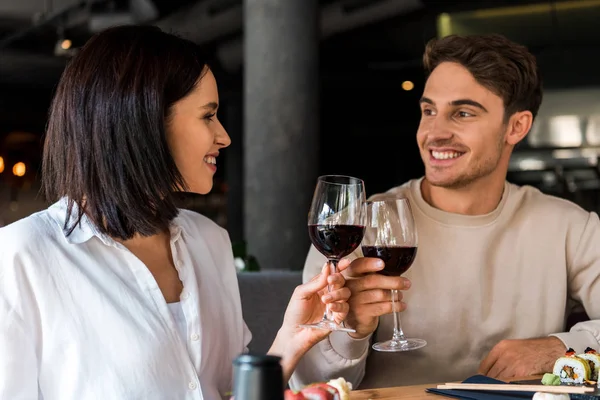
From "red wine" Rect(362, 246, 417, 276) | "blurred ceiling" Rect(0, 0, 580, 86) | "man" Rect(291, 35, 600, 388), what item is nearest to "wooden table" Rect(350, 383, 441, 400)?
"red wine" Rect(362, 246, 417, 276)

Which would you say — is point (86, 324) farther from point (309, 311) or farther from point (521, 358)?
point (521, 358)

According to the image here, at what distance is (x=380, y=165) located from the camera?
420 inches

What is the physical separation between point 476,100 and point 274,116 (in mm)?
3151

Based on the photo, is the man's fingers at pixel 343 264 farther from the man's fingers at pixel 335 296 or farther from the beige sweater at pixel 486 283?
the beige sweater at pixel 486 283

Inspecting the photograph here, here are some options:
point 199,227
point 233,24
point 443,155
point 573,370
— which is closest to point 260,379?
point 573,370

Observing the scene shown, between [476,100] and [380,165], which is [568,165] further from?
[476,100]

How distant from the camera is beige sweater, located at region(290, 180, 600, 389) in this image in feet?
6.64

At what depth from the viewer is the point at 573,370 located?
1531 mm

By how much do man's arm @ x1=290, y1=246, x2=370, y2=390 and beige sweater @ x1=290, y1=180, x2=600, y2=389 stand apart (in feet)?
0.41

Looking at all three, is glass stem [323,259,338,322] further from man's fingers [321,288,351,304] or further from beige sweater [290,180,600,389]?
beige sweater [290,180,600,389]

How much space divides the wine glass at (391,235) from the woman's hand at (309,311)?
85 millimetres

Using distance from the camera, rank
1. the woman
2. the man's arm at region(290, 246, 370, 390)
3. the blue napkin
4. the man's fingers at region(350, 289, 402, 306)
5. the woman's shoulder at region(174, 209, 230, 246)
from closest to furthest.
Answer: the blue napkin, the woman, the man's fingers at region(350, 289, 402, 306), the man's arm at region(290, 246, 370, 390), the woman's shoulder at region(174, 209, 230, 246)

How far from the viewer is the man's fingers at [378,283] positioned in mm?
1572

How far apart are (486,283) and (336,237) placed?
2.43 feet
